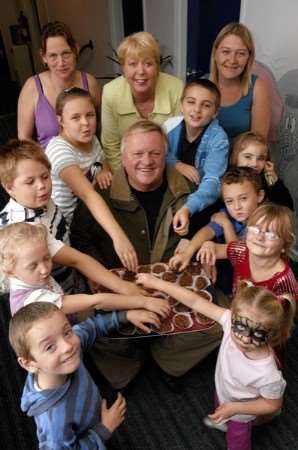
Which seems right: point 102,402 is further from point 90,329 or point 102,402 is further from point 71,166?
point 71,166

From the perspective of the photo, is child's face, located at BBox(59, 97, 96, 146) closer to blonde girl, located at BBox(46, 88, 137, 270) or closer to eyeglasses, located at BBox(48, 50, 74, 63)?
blonde girl, located at BBox(46, 88, 137, 270)

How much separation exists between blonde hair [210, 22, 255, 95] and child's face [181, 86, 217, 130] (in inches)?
14.4

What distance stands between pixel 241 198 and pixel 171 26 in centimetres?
221

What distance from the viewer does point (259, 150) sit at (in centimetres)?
190

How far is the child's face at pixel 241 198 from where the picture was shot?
173 centimetres

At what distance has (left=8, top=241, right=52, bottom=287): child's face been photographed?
1.34m

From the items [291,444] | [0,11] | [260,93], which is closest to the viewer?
[291,444]

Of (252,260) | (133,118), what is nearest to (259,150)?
(252,260)

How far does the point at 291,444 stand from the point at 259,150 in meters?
1.34

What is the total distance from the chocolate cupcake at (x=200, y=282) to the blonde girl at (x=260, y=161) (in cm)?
55

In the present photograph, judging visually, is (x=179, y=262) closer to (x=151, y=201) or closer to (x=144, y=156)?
(x=151, y=201)

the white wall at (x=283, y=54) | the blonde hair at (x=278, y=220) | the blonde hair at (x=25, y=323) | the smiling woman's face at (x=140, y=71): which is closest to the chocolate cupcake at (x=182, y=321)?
the blonde hair at (x=278, y=220)

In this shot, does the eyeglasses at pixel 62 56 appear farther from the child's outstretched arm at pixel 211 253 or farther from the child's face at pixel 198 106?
the child's outstretched arm at pixel 211 253

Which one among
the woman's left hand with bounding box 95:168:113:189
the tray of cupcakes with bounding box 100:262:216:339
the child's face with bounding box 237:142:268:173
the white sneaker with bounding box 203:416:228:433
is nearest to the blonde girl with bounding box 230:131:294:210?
the child's face with bounding box 237:142:268:173
